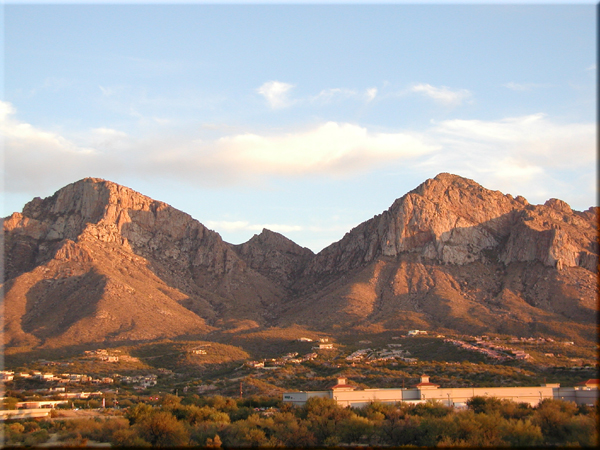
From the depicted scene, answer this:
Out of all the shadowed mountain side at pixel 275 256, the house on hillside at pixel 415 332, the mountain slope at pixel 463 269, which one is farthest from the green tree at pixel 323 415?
the shadowed mountain side at pixel 275 256

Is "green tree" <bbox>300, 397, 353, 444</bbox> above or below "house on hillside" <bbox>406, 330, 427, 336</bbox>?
below

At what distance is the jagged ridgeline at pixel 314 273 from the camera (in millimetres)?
124812

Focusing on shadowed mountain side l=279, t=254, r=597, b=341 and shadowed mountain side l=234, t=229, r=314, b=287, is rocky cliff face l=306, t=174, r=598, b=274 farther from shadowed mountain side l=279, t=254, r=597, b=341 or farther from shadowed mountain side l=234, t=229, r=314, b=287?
shadowed mountain side l=234, t=229, r=314, b=287

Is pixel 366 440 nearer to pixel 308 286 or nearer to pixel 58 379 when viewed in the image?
pixel 58 379

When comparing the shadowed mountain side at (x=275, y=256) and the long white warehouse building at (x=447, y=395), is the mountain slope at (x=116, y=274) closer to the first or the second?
the shadowed mountain side at (x=275, y=256)

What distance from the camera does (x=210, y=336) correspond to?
12762 cm

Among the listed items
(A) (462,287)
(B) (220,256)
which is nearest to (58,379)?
(A) (462,287)

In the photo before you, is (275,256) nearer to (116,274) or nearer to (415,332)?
(116,274)

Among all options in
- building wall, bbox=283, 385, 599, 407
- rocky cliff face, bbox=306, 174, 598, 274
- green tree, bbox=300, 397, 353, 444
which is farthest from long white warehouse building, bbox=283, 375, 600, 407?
rocky cliff face, bbox=306, 174, 598, 274

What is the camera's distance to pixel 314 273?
172 meters

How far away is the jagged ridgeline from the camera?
12481 cm

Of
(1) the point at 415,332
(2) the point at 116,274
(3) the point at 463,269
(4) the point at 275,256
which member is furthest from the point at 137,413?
(4) the point at 275,256

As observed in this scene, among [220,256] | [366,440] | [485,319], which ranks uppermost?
[220,256]

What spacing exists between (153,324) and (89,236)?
28.7m
